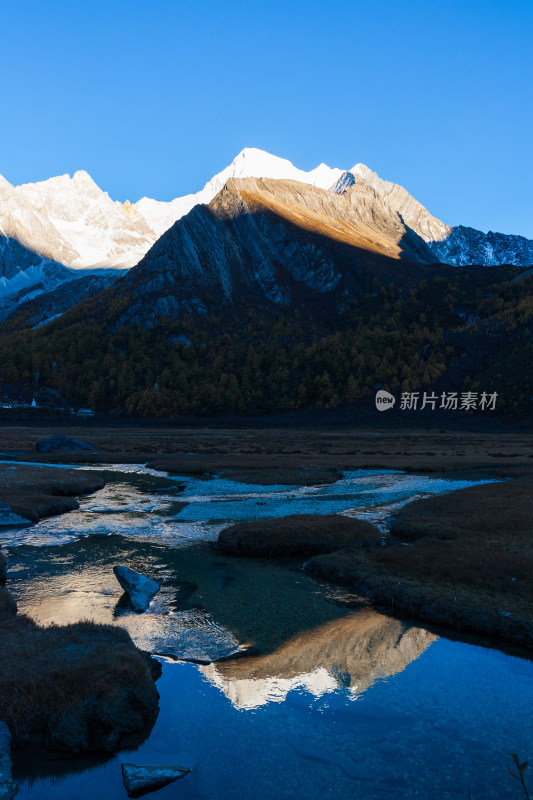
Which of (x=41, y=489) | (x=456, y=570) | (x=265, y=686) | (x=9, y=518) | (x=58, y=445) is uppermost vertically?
(x=456, y=570)

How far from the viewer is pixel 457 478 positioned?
6134 cm

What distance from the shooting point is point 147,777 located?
1080 centimetres

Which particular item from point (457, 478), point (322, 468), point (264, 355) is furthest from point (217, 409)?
point (457, 478)

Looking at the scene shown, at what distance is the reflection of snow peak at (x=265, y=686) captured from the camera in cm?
1403

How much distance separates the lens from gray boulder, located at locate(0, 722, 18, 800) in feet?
33.5

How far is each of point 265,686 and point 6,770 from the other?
670cm

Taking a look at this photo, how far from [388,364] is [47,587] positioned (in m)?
164

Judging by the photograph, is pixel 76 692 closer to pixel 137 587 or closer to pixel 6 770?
pixel 6 770

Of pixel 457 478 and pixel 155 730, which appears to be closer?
pixel 155 730

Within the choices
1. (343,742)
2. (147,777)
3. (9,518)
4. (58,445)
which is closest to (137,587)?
(147,777)

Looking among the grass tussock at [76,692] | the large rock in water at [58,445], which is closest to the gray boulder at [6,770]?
the grass tussock at [76,692]

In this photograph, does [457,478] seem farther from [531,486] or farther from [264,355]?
[264,355]

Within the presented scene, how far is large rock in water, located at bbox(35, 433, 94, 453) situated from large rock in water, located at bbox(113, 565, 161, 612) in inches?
2722

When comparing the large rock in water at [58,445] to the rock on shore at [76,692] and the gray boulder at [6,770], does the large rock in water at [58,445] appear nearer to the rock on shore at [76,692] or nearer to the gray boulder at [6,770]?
the rock on shore at [76,692]
